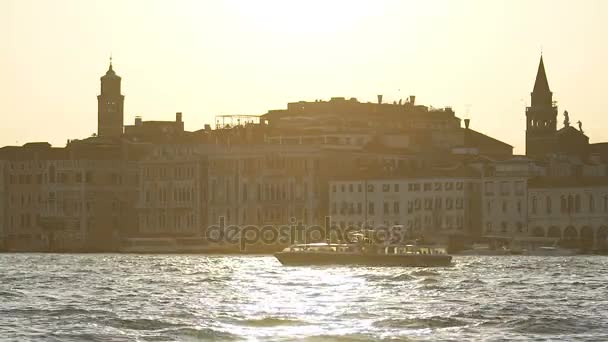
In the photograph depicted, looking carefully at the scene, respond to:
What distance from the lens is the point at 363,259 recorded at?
12862 centimetres

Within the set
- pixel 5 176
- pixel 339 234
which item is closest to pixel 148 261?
pixel 339 234

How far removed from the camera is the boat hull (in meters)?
127

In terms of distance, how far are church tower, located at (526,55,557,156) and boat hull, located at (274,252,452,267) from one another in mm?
58515

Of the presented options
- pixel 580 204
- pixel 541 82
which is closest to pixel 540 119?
pixel 541 82

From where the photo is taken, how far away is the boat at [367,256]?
418 ft

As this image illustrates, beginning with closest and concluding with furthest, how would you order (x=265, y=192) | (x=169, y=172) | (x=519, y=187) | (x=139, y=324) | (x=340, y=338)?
(x=340, y=338)
(x=139, y=324)
(x=519, y=187)
(x=265, y=192)
(x=169, y=172)

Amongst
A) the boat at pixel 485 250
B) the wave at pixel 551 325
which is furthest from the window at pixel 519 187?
the wave at pixel 551 325

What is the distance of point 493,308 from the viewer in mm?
77000

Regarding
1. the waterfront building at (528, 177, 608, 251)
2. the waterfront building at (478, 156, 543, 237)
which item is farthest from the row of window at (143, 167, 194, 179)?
the waterfront building at (528, 177, 608, 251)

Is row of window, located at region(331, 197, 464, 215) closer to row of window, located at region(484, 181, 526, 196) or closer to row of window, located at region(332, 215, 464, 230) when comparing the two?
row of window, located at region(332, 215, 464, 230)

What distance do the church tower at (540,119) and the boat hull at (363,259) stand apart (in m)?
58.5

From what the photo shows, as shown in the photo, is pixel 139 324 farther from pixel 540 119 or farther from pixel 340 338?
pixel 540 119

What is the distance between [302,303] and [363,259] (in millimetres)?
50067

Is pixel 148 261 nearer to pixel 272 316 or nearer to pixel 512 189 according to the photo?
pixel 512 189
